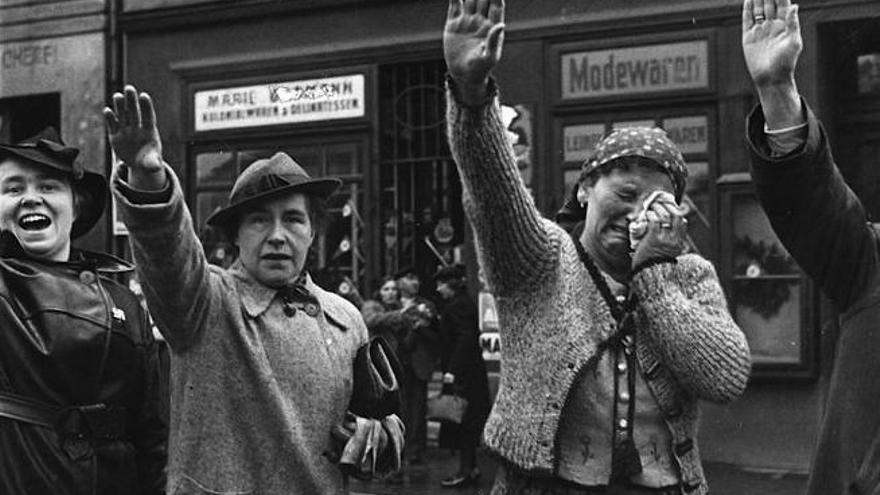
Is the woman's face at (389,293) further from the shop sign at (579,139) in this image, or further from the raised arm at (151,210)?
the raised arm at (151,210)

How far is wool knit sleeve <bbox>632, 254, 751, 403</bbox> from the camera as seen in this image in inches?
112

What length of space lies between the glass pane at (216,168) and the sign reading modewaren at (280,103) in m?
0.31

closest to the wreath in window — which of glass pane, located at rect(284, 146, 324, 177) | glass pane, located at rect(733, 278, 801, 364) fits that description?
glass pane, located at rect(733, 278, 801, 364)

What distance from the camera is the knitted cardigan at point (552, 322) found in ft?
9.34

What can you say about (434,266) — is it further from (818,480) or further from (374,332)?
(818,480)

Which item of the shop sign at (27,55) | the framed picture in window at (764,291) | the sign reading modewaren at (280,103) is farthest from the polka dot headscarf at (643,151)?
the shop sign at (27,55)

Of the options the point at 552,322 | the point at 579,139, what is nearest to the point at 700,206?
the point at 579,139

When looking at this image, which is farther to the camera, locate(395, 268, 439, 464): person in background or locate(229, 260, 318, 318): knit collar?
locate(395, 268, 439, 464): person in background

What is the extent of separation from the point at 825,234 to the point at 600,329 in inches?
23.9

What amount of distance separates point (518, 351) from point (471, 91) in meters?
0.63

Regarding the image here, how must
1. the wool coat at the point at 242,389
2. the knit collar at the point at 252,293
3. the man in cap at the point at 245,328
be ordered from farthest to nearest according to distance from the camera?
the knit collar at the point at 252,293 → the wool coat at the point at 242,389 → the man in cap at the point at 245,328

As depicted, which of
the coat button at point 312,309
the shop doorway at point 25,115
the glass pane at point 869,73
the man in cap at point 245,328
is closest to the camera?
the man in cap at point 245,328

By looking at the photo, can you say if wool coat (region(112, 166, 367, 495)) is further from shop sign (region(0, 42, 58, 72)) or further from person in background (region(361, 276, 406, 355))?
shop sign (region(0, 42, 58, 72))

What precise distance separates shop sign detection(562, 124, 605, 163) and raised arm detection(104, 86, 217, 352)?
8912 millimetres
